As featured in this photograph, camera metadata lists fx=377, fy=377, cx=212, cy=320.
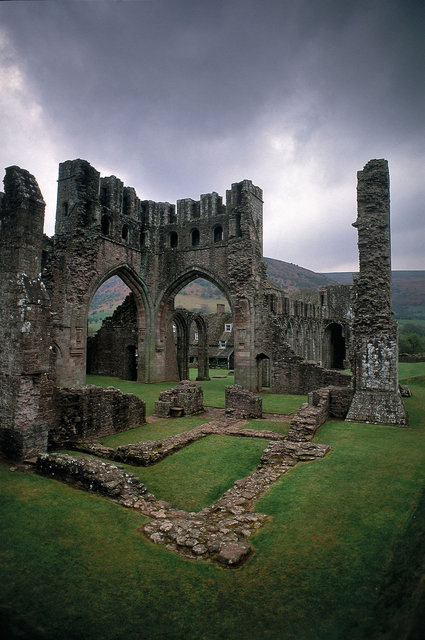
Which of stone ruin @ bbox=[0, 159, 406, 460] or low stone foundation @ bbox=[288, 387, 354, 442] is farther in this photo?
low stone foundation @ bbox=[288, 387, 354, 442]

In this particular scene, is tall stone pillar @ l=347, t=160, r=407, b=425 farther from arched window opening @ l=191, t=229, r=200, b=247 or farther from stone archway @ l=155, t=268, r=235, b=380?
arched window opening @ l=191, t=229, r=200, b=247

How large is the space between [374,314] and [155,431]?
7.44 metres

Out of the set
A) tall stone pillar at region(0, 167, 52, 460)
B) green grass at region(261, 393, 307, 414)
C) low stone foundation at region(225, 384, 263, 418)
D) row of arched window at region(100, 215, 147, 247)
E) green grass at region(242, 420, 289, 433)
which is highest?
row of arched window at region(100, 215, 147, 247)

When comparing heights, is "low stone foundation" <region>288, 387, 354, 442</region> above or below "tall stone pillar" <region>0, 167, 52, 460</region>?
below

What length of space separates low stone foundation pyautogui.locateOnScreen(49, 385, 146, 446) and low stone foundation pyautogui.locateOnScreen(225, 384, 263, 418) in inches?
128

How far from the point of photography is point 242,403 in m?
13.0

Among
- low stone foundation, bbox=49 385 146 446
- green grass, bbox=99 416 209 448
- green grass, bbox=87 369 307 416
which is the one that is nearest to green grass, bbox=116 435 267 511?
green grass, bbox=99 416 209 448

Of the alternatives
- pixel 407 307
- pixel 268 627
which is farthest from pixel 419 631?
pixel 407 307

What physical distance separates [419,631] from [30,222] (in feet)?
28.0

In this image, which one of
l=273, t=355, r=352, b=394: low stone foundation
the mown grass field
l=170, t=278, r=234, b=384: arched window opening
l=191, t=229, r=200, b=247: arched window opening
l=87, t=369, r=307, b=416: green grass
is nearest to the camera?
the mown grass field

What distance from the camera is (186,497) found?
6.42 meters

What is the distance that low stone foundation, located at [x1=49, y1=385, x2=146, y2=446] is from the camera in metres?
9.34

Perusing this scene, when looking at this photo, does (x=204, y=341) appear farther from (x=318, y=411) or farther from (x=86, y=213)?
(x=318, y=411)

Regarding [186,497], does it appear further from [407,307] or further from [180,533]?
[407,307]
